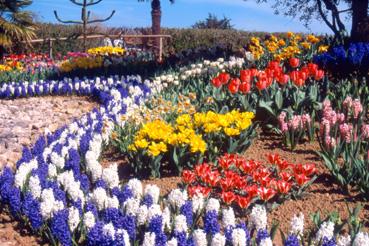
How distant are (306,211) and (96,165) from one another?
69.4 inches

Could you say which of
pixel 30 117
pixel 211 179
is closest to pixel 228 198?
pixel 211 179

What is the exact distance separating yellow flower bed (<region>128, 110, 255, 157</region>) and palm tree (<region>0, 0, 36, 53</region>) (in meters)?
14.4

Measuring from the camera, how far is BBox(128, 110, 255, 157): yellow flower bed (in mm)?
5074

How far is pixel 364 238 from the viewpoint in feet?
10.3

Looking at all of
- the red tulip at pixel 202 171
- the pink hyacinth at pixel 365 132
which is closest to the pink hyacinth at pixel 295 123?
the pink hyacinth at pixel 365 132

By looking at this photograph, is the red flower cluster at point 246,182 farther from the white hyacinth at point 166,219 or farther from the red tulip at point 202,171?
the white hyacinth at point 166,219

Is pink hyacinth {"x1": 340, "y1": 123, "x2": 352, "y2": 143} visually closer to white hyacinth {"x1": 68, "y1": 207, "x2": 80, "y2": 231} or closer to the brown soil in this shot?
the brown soil

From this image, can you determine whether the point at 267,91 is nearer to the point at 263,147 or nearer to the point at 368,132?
the point at 263,147

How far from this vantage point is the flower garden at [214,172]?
12.0 ft

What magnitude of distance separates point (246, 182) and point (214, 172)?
27cm

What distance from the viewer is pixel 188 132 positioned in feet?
17.2

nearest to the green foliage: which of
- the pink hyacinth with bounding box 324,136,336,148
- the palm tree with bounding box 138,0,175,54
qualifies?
the palm tree with bounding box 138,0,175,54

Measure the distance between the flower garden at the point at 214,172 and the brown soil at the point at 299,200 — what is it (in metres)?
0.01

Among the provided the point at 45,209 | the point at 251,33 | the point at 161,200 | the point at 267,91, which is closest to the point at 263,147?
the point at 267,91
